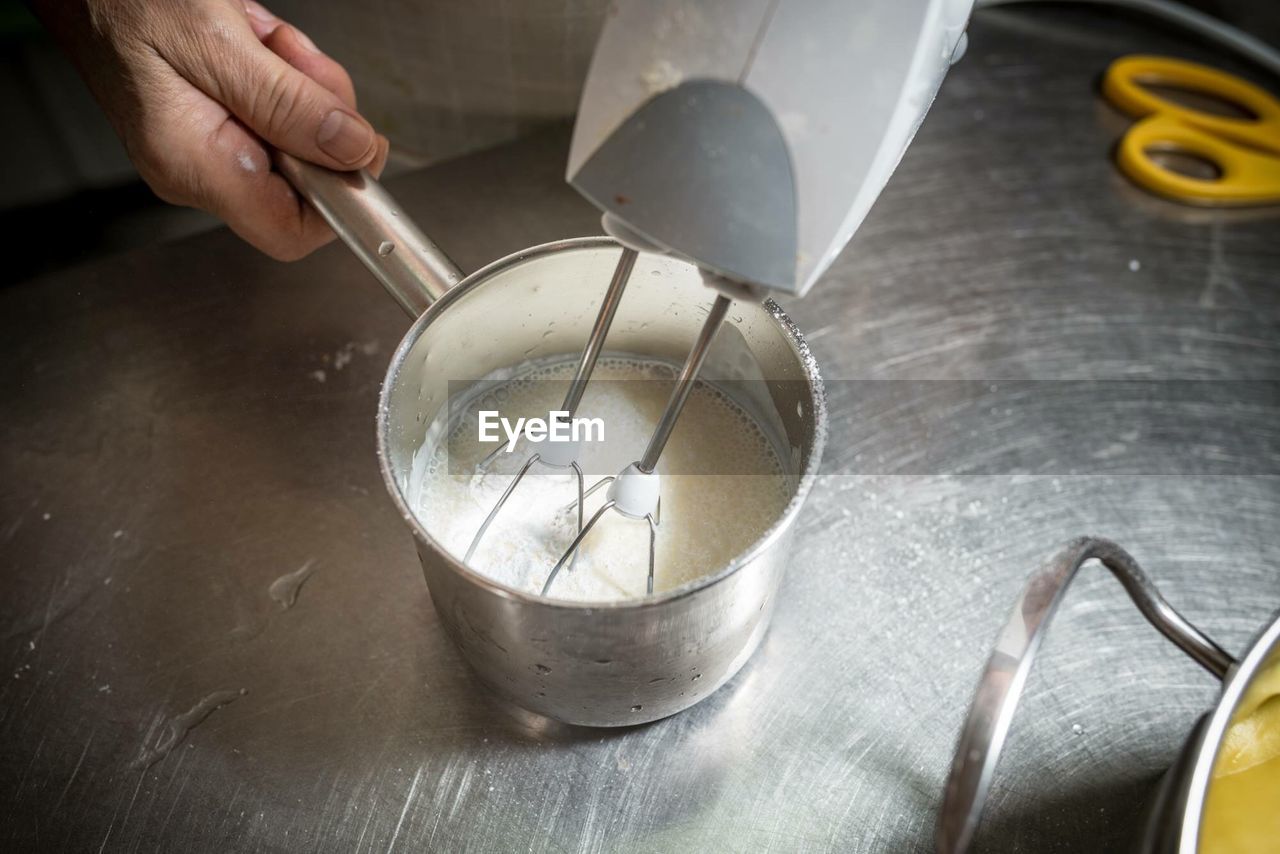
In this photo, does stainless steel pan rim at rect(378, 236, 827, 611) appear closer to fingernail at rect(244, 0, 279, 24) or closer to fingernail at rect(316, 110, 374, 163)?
fingernail at rect(316, 110, 374, 163)

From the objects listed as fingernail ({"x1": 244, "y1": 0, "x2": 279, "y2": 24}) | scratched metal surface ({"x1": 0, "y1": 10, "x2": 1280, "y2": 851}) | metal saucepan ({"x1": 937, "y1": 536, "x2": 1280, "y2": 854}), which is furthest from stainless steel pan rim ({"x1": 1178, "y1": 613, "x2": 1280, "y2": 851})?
fingernail ({"x1": 244, "y1": 0, "x2": 279, "y2": 24})

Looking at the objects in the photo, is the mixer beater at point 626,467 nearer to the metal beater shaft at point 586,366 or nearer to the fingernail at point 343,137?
the metal beater shaft at point 586,366

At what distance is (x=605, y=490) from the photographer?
49cm

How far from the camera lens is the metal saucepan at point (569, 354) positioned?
355 millimetres

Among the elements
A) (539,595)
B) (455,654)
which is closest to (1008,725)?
(539,595)

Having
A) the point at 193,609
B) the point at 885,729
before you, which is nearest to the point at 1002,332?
the point at 885,729

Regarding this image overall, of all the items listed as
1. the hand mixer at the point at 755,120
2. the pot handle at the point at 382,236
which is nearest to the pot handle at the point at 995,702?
the hand mixer at the point at 755,120

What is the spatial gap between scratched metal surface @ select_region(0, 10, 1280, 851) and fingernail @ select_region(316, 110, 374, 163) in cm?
14

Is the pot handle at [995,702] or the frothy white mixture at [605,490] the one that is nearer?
the pot handle at [995,702]

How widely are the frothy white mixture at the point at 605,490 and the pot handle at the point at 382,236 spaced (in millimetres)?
90

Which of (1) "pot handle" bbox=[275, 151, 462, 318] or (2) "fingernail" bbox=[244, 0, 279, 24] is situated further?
(2) "fingernail" bbox=[244, 0, 279, 24]

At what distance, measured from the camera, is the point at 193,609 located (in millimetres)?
494

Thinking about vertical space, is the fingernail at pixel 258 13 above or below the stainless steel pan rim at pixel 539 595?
above

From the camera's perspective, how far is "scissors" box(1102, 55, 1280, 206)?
2.29 feet
